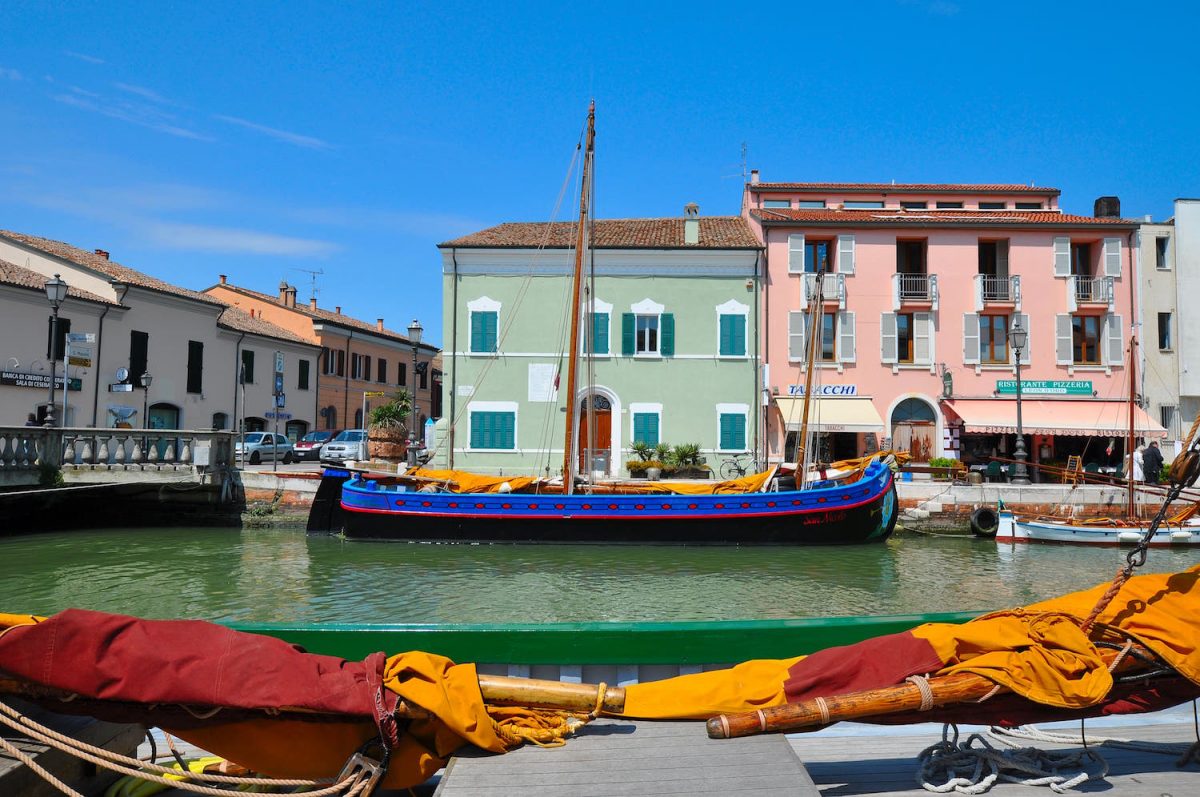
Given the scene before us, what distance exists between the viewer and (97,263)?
34.1m

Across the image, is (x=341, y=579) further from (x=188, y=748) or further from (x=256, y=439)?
(x=256, y=439)

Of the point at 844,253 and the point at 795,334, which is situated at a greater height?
the point at 844,253

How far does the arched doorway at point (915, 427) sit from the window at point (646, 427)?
8298 millimetres

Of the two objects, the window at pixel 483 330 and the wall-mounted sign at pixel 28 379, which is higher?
the window at pixel 483 330

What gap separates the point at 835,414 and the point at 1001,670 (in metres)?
25.6

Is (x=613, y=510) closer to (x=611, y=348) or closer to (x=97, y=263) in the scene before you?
(x=611, y=348)

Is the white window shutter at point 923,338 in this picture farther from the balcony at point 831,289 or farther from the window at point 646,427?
the window at point 646,427

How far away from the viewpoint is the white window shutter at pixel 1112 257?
1150 inches

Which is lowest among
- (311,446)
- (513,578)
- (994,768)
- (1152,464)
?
(513,578)

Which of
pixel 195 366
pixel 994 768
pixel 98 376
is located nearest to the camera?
pixel 994 768

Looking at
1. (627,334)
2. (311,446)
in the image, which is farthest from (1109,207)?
(311,446)

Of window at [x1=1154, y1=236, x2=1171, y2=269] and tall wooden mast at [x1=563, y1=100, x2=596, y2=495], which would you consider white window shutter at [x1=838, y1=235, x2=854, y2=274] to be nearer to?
window at [x1=1154, y1=236, x2=1171, y2=269]

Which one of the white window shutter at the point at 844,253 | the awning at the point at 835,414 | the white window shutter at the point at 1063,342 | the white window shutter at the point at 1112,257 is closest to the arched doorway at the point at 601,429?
the awning at the point at 835,414

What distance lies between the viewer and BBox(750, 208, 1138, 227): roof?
29.2 metres
